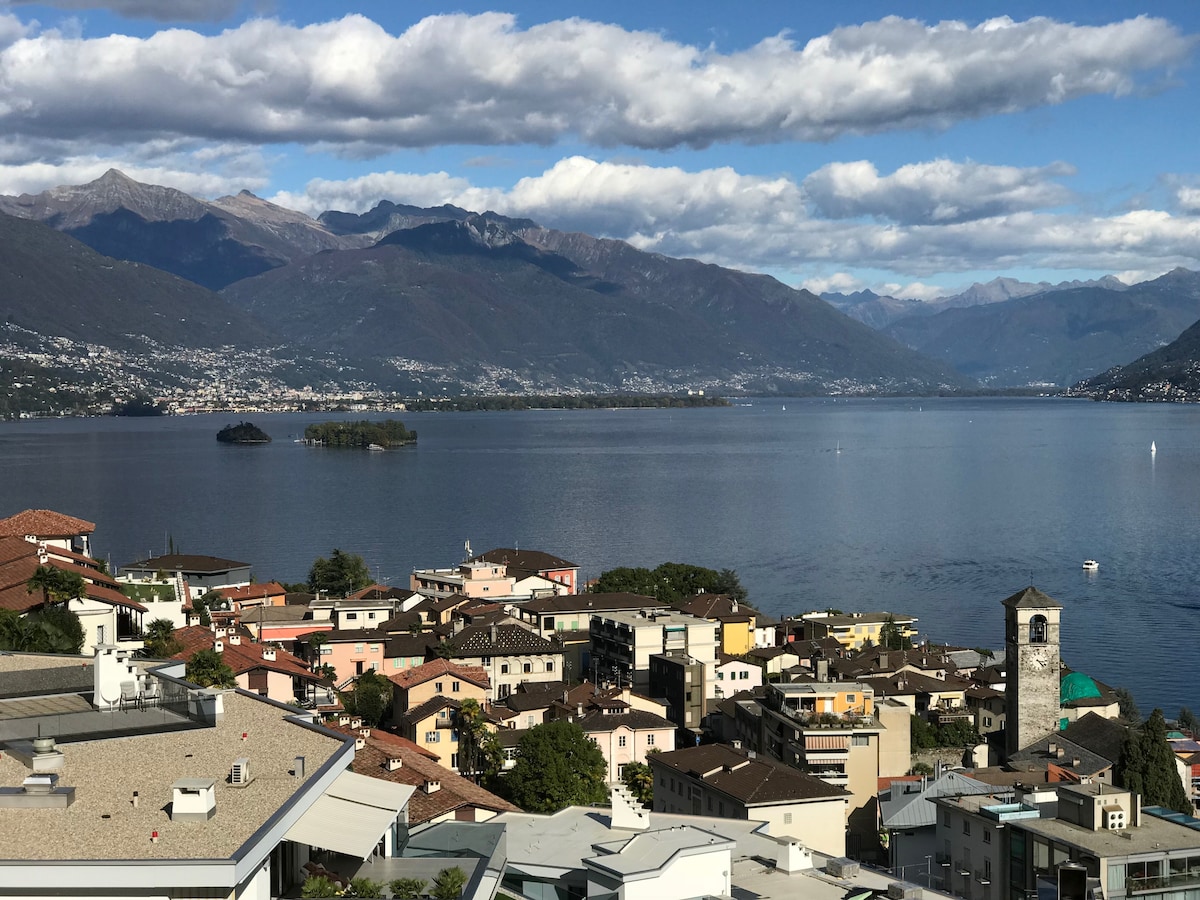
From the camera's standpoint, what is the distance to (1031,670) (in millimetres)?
25875

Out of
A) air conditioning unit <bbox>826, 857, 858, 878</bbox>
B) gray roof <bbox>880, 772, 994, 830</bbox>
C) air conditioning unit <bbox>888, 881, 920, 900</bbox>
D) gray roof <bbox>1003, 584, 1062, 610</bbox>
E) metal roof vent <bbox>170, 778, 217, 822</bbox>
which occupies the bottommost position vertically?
gray roof <bbox>880, 772, 994, 830</bbox>

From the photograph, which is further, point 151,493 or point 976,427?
point 976,427

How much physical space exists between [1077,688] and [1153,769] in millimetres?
8179

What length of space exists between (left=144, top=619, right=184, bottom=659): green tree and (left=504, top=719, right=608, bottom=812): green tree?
5206 mm

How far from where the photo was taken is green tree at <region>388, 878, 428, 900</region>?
7.50m

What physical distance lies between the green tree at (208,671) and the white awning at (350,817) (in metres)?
8.31

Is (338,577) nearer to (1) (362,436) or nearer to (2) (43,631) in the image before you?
(2) (43,631)

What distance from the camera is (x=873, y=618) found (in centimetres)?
4162

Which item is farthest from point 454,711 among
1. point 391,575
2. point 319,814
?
point 391,575

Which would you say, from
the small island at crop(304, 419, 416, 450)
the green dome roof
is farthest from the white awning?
the small island at crop(304, 419, 416, 450)

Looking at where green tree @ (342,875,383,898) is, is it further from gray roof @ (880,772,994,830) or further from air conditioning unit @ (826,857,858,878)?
gray roof @ (880,772,994,830)

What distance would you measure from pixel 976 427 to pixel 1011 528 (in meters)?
110

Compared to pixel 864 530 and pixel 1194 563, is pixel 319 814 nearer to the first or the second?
pixel 1194 563

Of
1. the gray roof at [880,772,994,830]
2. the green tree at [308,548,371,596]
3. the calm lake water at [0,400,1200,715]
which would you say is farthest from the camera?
the calm lake water at [0,400,1200,715]
